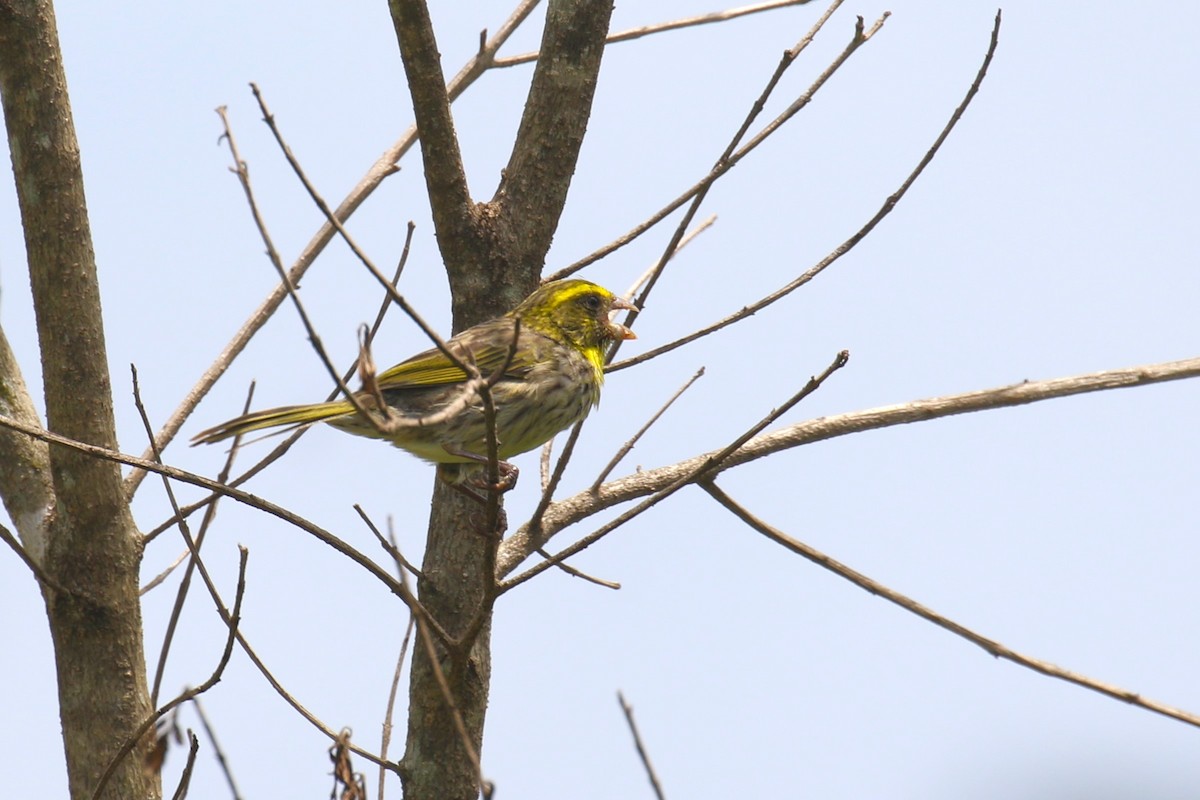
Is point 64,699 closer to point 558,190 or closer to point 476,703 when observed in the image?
point 476,703

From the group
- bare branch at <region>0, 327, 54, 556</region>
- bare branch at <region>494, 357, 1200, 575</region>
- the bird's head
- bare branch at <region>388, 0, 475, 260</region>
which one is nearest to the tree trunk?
bare branch at <region>0, 327, 54, 556</region>

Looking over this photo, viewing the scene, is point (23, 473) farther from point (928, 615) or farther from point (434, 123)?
point (928, 615)

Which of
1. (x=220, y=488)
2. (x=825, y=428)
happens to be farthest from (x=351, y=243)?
(x=825, y=428)

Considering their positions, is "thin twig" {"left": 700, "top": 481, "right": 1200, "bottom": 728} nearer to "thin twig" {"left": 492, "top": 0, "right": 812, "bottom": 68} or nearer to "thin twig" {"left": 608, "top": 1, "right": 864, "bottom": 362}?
"thin twig" {"left": 608, "top": 1, "right": 864, "bottom": 362}

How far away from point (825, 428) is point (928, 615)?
37.5 inches

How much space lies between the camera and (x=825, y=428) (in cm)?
432

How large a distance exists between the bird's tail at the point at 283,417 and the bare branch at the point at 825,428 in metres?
0.79

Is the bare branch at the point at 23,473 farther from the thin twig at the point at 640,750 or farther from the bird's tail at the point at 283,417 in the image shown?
the thin twig at the point at 640,750

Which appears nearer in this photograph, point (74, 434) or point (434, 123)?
point (74, 434)

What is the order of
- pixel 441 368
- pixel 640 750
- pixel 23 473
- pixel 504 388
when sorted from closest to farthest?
pixel 640 750, pixel 23 473, pixel 504 388, pixel 441 368

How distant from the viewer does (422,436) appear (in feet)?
15.6

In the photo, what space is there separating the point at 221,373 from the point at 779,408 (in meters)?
2.27

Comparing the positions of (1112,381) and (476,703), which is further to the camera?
(476,703)

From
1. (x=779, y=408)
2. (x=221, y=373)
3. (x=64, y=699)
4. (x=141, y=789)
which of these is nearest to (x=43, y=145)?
(x=221, y=373)
